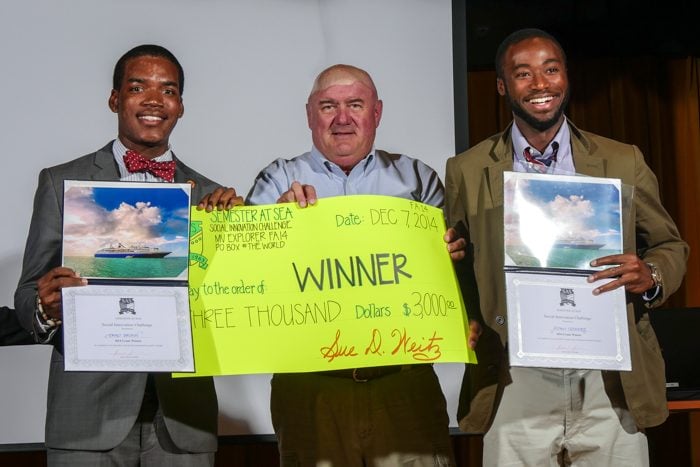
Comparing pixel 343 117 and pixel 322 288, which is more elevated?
pixel 343 117

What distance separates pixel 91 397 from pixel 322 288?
69 centimetres

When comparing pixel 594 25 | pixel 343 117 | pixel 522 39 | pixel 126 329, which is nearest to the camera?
pixel 126 329

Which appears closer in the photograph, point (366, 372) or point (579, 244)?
point (579, 244)

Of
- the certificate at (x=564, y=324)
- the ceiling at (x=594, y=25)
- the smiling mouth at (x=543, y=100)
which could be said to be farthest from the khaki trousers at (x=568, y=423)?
the ceiling at (x=594, y=25)

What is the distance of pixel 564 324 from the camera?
2.28m

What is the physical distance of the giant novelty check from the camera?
2.37 m

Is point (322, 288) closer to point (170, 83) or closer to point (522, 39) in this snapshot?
point (170, 83)

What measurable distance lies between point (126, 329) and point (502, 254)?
3.31 feet

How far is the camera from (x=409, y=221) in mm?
2443

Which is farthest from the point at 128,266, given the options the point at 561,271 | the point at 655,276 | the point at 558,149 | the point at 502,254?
the point at 655,276

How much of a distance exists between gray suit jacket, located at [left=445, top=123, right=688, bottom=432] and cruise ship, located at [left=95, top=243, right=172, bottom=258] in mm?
837

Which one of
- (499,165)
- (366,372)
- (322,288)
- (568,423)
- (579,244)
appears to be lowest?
(568,423)

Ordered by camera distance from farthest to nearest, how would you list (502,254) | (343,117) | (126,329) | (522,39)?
(343,117) → (522,39) → (502,254) → (126,329)

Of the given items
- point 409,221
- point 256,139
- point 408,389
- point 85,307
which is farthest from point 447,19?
point 85,307
